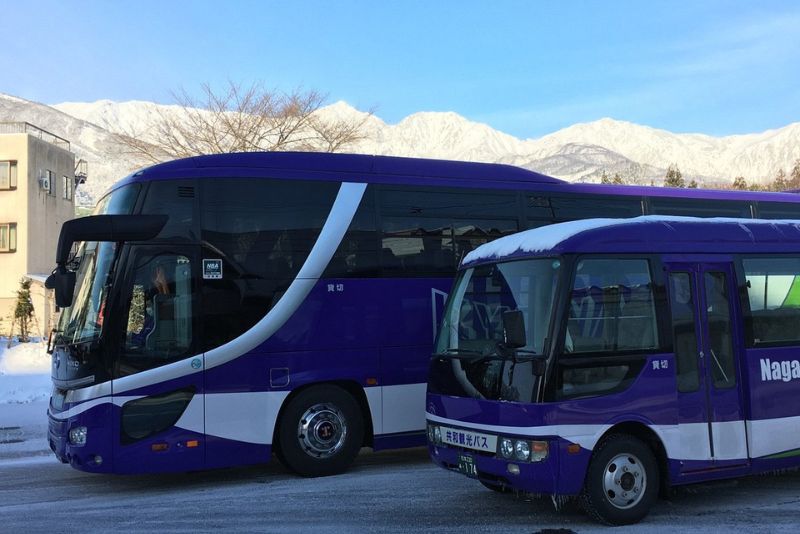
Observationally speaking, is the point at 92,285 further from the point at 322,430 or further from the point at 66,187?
the point at 66,187

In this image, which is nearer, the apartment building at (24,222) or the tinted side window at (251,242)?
the tinted side window at (251,242)

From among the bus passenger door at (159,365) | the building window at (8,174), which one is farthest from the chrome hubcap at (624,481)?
the building window at (8,174)

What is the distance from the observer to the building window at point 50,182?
39.9m

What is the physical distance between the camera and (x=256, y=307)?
28.0 feet

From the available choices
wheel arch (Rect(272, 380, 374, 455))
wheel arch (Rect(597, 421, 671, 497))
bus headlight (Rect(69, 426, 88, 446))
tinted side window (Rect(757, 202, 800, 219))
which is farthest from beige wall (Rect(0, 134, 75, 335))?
wheel arch (Rect(597, 421, 671, 497))

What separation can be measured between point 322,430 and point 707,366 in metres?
4.24

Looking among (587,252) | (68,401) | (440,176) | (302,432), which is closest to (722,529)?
(587,252)

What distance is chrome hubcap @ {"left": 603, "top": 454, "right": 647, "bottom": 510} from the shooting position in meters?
6.33

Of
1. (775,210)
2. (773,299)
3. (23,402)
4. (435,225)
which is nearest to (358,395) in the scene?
(435,225)

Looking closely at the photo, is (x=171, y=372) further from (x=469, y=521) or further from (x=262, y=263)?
(x=469, y=521)

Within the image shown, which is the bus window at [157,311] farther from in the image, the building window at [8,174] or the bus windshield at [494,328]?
the building window at [8,174]

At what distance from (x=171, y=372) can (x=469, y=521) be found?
3.52 meters

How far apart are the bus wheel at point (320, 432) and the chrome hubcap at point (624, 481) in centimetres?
346

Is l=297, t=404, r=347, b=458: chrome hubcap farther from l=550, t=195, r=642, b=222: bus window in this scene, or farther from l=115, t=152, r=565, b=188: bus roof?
l=550, t=195, r=642, b=222: bus window
